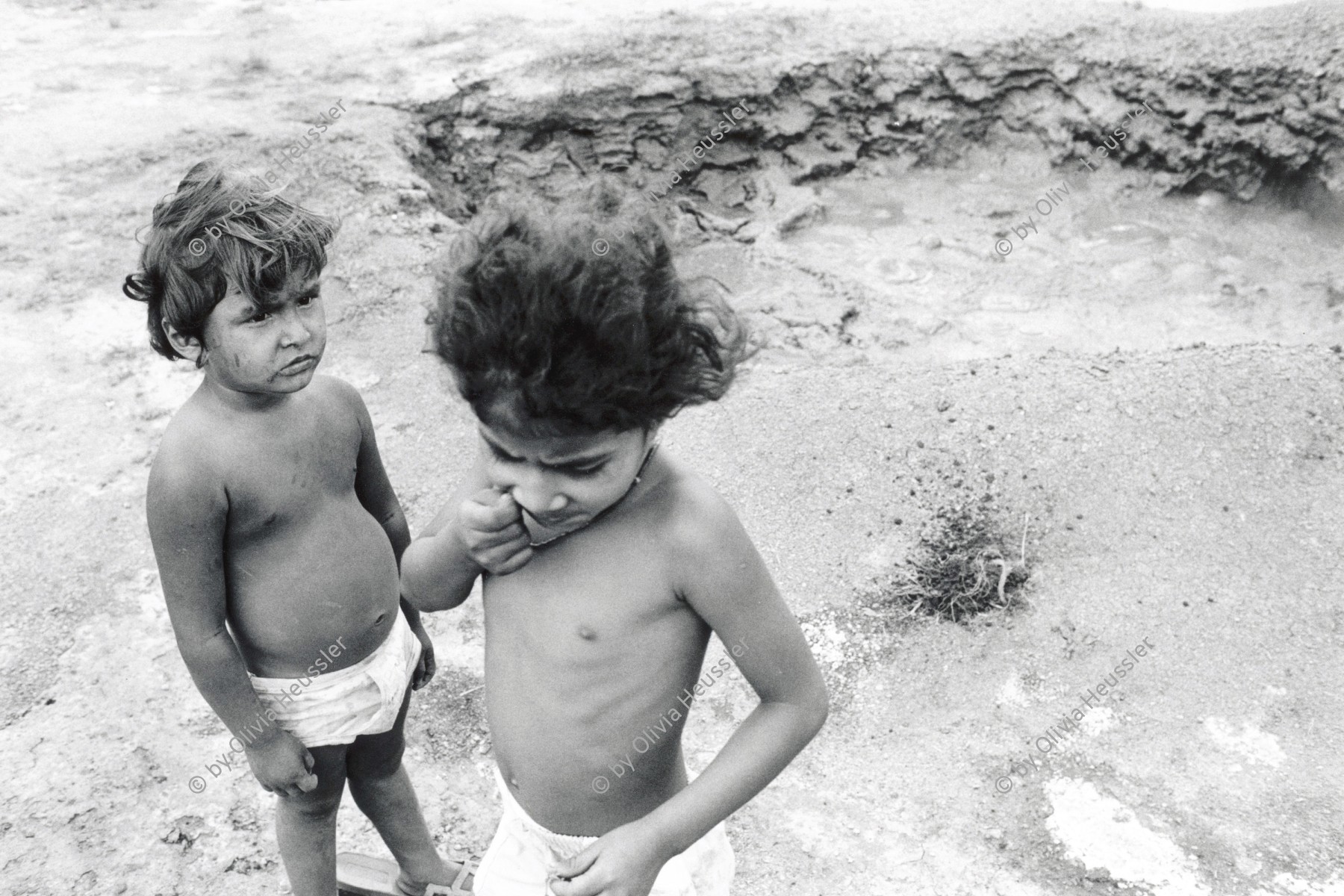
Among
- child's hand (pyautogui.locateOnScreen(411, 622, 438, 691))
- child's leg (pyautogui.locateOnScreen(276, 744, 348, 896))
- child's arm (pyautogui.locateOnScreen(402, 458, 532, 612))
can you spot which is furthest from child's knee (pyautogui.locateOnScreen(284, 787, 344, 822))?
child's arm (pyautogui.locateOnScreen(402, 458, 532, 612))

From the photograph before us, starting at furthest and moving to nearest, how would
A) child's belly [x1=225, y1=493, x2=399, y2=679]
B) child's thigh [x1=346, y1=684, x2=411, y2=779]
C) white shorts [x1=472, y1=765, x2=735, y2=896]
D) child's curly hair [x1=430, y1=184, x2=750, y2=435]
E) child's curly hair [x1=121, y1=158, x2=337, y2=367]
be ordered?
child's thigh [x1=346, y1=684, x2=411, y2=779] → child's belly [x1=225, y1=493, x2=399, y2=679] → child's curly hair [x1=121, y1=158, x2=337, y2=367] → white shorts [x1=472, y1=765, x2=735, y2=896] → child's curly hair [x1=430, y1=184, x2=750, y2=435]

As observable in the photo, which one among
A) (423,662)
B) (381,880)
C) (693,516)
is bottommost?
(381,880)

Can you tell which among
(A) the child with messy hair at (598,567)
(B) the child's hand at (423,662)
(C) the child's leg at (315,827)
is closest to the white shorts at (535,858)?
(A) the child with messy hair at (598,567)

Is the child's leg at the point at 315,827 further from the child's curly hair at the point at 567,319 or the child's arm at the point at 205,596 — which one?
the child's curly hair at the point at 567,319

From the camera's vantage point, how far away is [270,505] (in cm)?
198

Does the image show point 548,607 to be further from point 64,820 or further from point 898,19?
point 898,19

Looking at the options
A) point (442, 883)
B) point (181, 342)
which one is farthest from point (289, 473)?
point (442, 883)

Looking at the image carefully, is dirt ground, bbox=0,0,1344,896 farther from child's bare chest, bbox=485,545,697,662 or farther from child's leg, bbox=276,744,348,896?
child's bare chest, bbox=485,545,697,662

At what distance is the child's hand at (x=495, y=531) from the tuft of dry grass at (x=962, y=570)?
7.87 ft

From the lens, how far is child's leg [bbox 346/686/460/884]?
2.40 meters

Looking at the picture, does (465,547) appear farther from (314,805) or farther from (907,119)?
(907,119)

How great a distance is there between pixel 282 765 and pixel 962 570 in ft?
8.00

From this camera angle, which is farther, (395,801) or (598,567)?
(395,801)

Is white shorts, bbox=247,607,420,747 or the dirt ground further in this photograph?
the dirt ground
